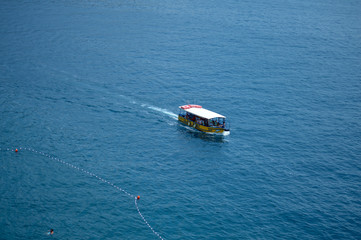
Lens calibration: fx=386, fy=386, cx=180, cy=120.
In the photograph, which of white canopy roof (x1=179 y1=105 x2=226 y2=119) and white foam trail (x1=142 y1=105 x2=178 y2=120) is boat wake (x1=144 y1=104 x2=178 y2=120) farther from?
white canopy roof (x1=179 y1=105 x2=226 y2=119)

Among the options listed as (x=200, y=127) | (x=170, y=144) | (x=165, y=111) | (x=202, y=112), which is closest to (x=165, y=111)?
(x=165, y=111)

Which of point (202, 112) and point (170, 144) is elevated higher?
point (202, 112)

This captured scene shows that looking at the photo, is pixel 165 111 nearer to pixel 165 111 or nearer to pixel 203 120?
pixel 165 111

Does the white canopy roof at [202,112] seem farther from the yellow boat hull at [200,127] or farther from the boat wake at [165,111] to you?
the boat wake at [165,111]

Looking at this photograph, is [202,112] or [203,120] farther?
[202,112]

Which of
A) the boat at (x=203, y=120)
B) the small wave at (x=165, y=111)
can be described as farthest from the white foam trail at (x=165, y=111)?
the boat at (x=203, y=120)
